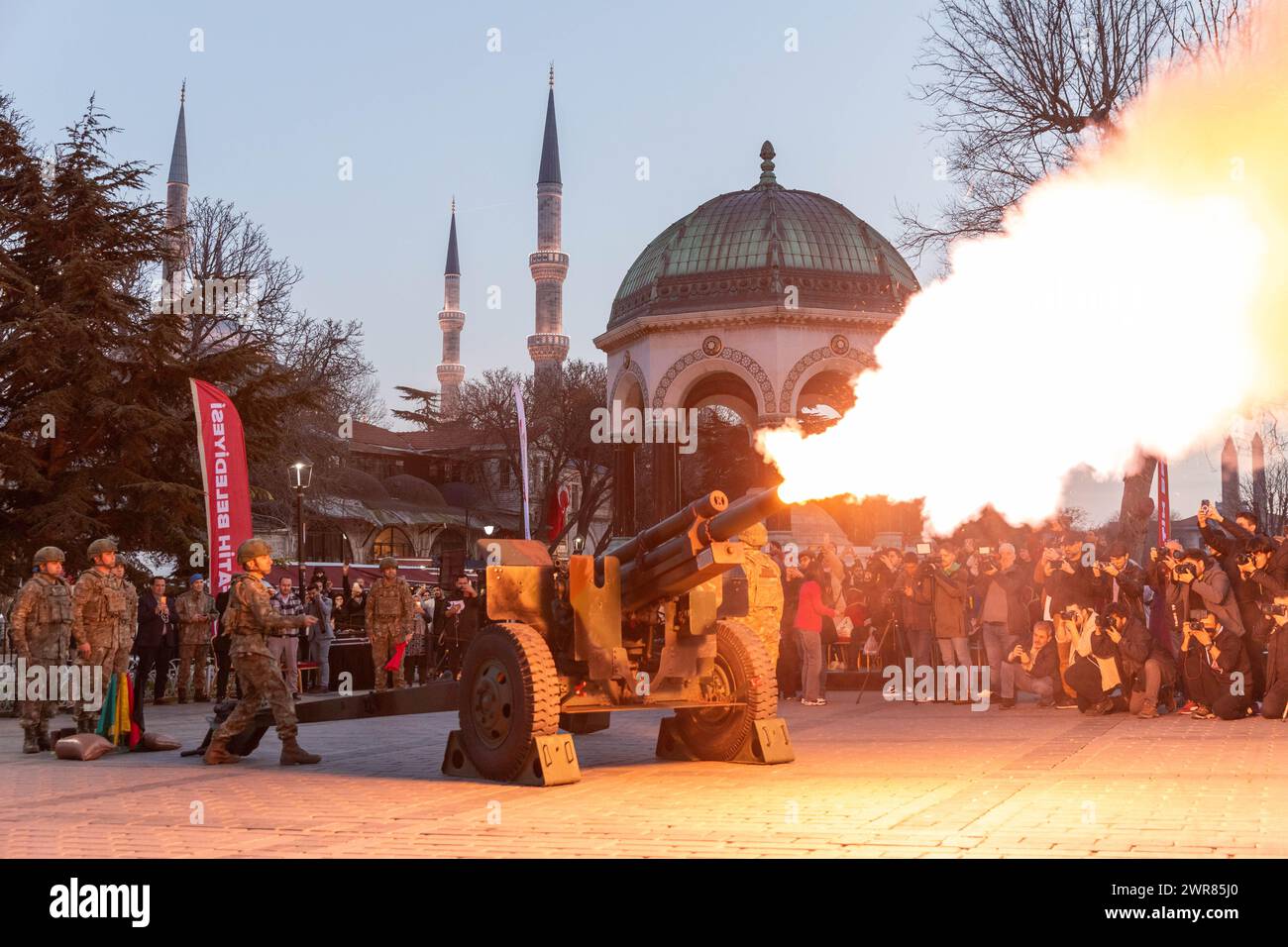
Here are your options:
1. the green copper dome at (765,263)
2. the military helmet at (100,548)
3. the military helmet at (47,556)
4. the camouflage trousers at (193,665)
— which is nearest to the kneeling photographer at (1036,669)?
the military helmet at (100,548)

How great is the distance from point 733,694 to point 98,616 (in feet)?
24.9

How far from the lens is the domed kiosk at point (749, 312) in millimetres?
44531

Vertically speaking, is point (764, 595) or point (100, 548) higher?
point (100, 548)

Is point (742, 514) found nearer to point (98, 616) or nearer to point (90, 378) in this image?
point (98, 616)

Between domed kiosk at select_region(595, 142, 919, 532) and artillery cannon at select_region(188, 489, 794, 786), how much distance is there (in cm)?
3243

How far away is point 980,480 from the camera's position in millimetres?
12625

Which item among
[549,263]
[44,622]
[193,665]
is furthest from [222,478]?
[549,263]

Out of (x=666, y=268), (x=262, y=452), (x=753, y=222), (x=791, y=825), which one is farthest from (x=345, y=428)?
(x=791, y=825)

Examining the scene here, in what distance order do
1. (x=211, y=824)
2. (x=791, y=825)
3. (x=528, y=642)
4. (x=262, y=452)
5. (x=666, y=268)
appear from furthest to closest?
A: (x=666, y=268) < (x=262, y=452) < (x=528, y=642) < (x=211, y=824) < (x=791, y=825)

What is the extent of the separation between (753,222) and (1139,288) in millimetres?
34994

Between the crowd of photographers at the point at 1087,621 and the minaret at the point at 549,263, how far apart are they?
73.7m

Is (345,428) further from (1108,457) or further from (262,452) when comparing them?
(1108,457)

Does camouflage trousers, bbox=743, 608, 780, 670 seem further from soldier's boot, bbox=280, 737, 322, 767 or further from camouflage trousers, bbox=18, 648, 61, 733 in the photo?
camouflage trousers, bbox=18, 648, 61, 733

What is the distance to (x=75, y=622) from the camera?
1527 cm
